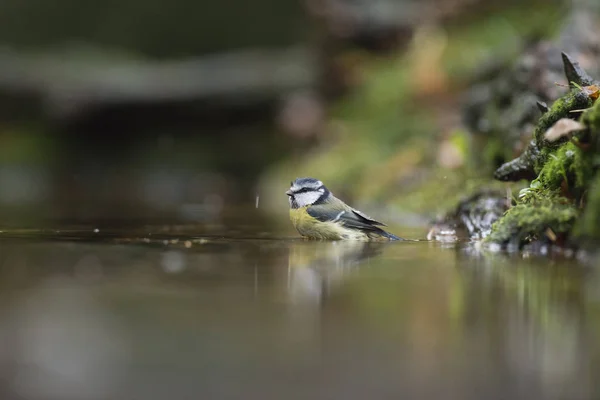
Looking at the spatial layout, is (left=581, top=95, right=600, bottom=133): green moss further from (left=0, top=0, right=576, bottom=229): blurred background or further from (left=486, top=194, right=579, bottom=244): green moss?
(left=0, top=0, right=576, bottom=229): blurred background

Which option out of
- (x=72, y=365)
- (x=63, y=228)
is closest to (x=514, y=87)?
(x=63, y=228)

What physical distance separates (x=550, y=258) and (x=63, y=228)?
381 cm

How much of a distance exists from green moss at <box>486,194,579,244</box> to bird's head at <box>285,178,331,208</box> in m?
1.32

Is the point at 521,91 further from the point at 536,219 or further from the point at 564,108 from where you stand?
the point at 536,219

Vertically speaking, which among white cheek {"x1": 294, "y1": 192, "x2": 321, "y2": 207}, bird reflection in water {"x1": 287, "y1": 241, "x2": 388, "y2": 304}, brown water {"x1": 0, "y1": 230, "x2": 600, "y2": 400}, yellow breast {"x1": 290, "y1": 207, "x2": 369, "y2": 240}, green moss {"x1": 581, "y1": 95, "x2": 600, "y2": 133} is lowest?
brown water {"x1": 0, "y1": 230, "x2": 600, "y2": 400}

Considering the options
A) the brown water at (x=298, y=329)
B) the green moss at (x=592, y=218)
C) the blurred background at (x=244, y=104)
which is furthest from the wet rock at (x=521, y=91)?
the blurred background at (x=244, y=104)

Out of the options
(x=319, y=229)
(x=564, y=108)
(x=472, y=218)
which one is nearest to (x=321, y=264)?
(x=319, y=229)

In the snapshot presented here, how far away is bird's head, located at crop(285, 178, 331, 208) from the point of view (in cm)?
556

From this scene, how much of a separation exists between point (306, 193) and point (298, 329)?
300 centimetres

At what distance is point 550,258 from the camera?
13.1 ft

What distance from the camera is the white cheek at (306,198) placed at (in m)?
5.55

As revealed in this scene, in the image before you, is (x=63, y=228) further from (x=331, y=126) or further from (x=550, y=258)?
(x=331, y=126)

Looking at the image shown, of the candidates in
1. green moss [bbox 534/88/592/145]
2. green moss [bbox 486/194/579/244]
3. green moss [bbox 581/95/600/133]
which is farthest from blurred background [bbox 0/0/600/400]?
green moss [bbox 534/88/592/145]

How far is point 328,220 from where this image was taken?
5.45 metres
